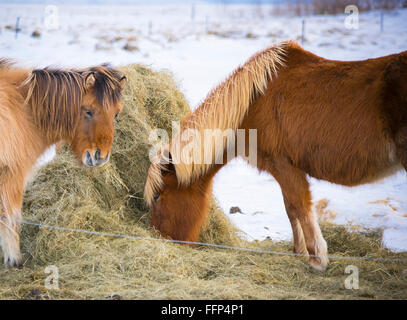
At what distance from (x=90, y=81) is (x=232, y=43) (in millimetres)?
11368

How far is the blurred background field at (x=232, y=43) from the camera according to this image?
5.11m

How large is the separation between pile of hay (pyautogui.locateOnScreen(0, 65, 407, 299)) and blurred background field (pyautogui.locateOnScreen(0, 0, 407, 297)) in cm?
31

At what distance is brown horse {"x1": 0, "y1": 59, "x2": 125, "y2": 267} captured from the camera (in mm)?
3051

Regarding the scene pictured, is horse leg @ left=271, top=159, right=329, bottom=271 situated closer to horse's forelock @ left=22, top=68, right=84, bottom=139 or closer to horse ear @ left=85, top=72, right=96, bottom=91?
horse ear @ left=85, top=72, right=96, bottom=91

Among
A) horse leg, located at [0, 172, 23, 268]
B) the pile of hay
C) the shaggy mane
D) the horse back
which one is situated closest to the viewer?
the pile of hay

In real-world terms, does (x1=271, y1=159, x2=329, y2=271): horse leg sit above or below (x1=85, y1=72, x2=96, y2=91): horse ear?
below

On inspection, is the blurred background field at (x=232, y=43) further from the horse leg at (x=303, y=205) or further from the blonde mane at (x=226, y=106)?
the blonde mane at (x=226, y=106)

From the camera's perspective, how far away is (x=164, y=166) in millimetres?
3551

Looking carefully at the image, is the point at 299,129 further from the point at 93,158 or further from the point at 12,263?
the point at 12,263

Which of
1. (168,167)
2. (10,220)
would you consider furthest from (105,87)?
(10,220)

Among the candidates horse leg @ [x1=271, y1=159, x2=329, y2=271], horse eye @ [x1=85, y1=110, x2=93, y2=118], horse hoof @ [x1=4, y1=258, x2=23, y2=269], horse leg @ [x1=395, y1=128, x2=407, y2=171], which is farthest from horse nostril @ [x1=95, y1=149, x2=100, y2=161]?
horse leg @ [x1=395, y1=128, x2=407, y2=171]

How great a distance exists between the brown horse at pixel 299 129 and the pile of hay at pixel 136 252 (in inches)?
15.0
